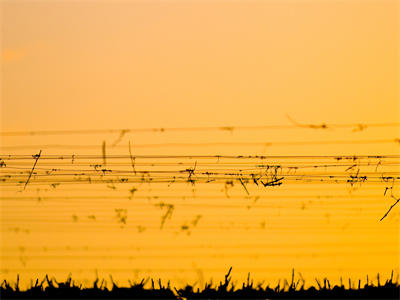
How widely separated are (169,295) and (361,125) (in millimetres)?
3200

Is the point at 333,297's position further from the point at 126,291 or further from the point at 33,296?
the point at 33,296

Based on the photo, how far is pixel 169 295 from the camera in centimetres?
1088

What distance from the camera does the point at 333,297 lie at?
10961mm

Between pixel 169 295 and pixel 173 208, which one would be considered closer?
pixel 169 295

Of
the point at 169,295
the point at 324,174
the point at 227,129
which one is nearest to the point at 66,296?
the point at 169,295

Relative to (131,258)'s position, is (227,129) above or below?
above

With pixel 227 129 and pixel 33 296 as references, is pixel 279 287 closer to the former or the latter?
pixel 227 129

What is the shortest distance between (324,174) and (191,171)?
169 cm

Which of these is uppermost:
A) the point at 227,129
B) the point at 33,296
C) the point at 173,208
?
the point at 227,129

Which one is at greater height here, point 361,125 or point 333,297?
point 361,125

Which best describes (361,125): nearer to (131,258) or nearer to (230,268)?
(230,268)

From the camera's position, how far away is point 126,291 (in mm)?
10984

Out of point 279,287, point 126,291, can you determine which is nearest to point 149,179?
point 126,291

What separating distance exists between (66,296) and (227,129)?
2858 millimetres
